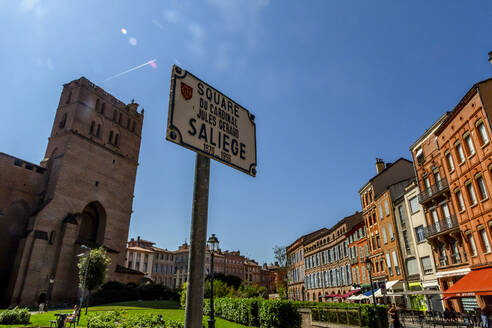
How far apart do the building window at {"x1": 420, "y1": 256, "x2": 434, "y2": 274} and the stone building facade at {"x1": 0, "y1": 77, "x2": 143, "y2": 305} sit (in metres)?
38.4

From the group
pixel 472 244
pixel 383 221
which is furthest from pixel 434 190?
pixel 383 221

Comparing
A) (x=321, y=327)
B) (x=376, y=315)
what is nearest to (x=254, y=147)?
(x=376, y=315)

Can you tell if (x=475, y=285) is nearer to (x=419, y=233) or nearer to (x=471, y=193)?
(x=471, y=193)

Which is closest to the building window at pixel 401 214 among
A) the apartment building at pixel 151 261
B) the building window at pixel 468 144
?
the building window at pixel 468 144

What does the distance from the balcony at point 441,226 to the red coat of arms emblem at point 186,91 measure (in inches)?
1033

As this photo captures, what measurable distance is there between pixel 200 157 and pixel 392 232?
36.4 metres

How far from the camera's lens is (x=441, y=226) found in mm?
24750

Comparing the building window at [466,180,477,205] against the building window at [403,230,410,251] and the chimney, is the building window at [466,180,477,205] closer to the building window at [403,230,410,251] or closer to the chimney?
the building window at [403,230,410,251]

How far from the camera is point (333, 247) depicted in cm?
5212

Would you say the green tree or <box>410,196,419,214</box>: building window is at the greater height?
<box>410,196,419,214</box>: building window

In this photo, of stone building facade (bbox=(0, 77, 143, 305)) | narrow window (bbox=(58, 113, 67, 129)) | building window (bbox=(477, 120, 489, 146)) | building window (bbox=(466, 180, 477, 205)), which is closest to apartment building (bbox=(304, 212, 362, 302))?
building window (bbox=(466, 180, 477, 205))

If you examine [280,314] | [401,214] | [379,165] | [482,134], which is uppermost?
[379,165]

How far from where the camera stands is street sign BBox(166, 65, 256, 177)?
2.29 meters

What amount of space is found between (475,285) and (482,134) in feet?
30.5
